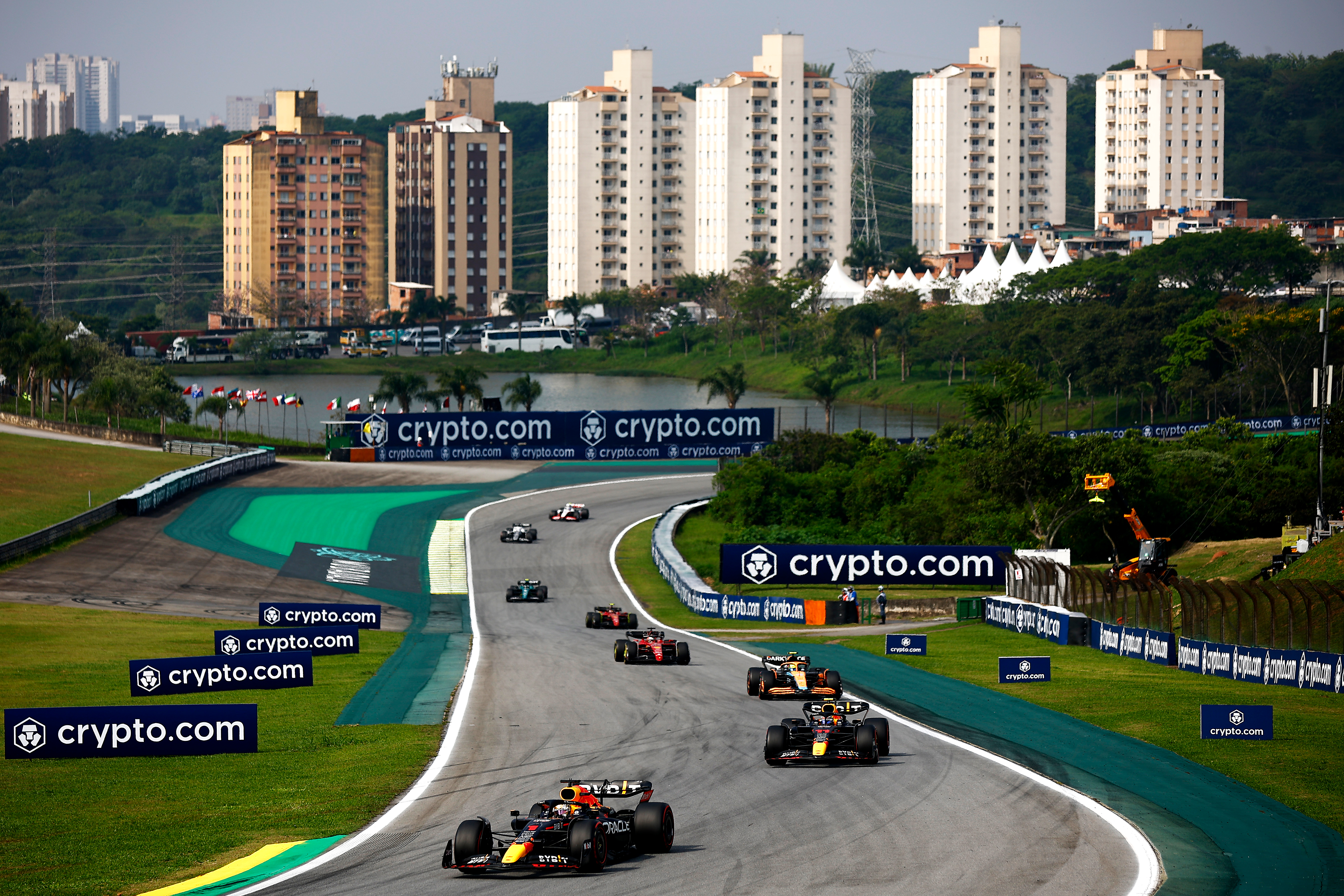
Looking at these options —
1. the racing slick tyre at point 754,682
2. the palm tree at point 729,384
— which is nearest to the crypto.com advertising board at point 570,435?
the palm tree at point 729,384

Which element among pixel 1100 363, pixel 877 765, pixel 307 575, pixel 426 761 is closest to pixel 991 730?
pixel 877 765

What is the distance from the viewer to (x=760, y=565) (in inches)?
2467

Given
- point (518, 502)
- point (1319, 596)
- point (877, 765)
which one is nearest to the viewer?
point (877, 765)

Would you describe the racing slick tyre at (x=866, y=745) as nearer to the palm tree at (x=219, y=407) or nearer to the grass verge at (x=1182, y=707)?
the grass verge at (x=1182, y=707)

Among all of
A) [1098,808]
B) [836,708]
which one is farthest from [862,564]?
[1098,808]

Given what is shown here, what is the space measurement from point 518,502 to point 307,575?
26.7m

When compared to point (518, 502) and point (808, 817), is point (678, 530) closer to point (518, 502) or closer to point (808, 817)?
point (518, 502)

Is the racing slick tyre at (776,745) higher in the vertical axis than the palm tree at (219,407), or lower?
lower

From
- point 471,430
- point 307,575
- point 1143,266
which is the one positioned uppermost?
point 1143,266

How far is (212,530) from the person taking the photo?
258ft

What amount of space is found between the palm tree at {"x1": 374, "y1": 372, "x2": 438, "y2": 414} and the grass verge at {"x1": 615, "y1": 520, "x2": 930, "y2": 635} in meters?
55.4

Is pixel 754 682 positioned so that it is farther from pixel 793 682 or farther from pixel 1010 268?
pixel 1010 268

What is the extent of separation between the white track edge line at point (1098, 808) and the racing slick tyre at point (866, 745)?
225 cm

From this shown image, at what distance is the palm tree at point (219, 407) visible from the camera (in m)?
121
